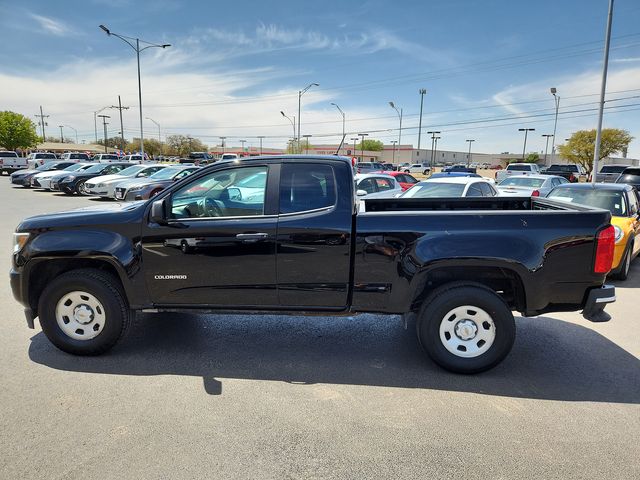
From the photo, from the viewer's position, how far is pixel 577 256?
12.3ft

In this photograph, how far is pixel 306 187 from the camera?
13.5 ft

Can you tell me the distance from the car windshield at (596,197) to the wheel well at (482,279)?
4979mm

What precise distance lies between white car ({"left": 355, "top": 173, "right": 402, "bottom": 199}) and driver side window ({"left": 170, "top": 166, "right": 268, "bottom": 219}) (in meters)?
8.70

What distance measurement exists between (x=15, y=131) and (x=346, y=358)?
84947 mm

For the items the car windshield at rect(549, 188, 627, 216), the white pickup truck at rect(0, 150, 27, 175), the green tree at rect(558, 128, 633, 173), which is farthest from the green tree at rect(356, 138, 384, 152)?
the car windshield at rect(549, 188, 627, 216)

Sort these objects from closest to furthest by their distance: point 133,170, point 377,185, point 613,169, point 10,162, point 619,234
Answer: point 619,234
point 377,185
point 133,170
point 613,169
point 10,162

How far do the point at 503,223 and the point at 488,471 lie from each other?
198cm

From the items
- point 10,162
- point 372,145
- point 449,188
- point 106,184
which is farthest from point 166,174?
point 372,145

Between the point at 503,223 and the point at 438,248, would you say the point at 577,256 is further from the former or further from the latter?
the point at 438,248

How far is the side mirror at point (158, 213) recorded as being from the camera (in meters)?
3.91

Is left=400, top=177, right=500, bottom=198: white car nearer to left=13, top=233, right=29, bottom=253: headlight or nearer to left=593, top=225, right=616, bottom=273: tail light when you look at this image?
left=593, top=225, right=616, bottom=273: tail light

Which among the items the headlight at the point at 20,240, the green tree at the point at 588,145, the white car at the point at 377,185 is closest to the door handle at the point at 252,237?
the headlight at the point at 20,240

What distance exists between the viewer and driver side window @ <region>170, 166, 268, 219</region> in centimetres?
414

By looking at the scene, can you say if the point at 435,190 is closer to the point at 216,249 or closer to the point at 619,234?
the point at 619,234
